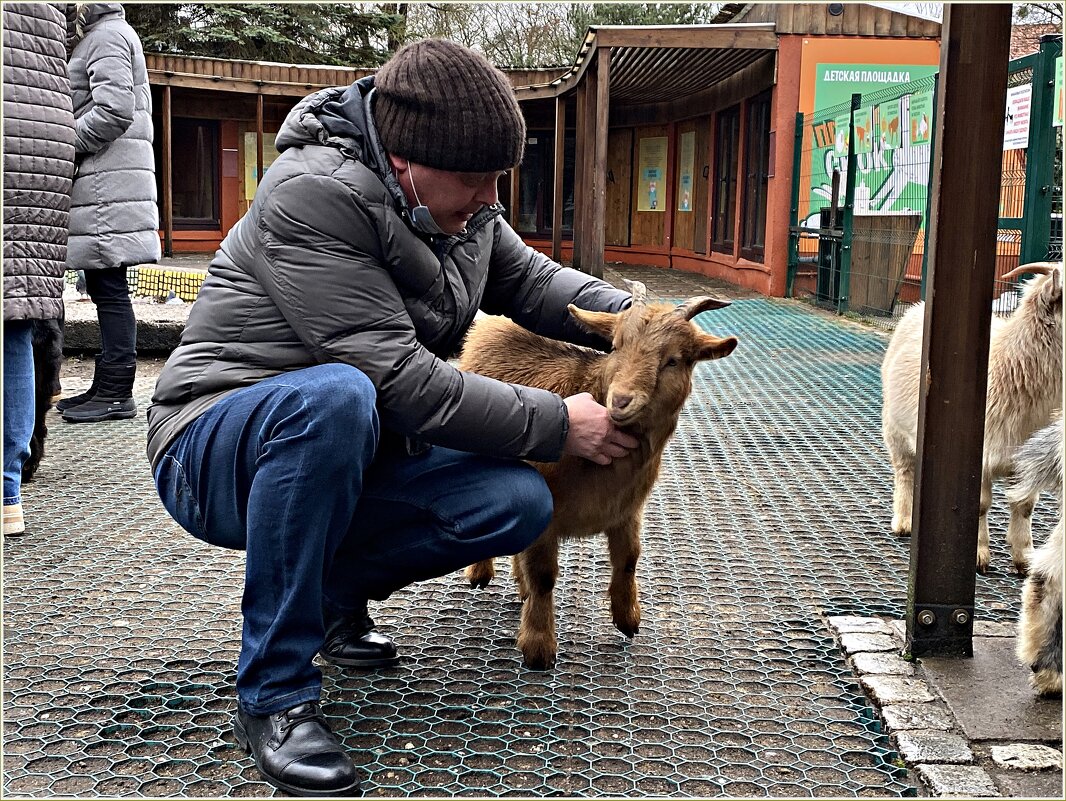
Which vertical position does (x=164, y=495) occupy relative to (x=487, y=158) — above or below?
A: below

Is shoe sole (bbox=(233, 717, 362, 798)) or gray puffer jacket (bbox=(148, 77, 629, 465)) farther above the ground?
gray puffer jacket (bbox=(148, 77, 629, 465))

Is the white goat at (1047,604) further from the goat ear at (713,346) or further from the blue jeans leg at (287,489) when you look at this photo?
the blue jeans leg at (287,489)

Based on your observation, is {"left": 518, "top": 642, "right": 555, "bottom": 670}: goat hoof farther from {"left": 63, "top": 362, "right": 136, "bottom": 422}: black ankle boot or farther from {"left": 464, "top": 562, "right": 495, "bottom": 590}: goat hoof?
{"left": 63, "top": 362, "right": 136, "bottom": 422}: black ankle boot

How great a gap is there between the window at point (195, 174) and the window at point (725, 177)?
10438mm

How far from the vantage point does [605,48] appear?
44.1 ft

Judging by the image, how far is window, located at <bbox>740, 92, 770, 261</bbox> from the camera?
15734 mm

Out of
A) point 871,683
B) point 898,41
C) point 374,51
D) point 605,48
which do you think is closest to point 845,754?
point 871,683

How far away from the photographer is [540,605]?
3209mm

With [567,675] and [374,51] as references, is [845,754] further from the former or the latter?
[374,51]

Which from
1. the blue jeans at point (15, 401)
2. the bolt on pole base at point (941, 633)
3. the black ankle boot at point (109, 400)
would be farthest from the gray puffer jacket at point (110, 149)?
the bolt on pole base at point (941, 633)

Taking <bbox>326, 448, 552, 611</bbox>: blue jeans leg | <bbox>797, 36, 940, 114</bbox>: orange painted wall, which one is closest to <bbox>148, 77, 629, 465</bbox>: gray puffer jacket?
<bbox>326, 448, 552, 611</bbox>: blue jeans leg

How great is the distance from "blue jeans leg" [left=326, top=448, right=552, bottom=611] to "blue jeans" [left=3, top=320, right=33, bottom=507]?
1973 millimetres

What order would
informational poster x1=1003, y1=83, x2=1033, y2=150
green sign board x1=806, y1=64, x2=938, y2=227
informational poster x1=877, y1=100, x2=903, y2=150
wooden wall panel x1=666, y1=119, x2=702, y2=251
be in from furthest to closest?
1. wooden wall panel x1=666, y1=119, x2=702, y2=251
2. informational poster x1=877, y1=100, x2=903, y2=150
3. green sign board x1=806, y1=64, x2=938, y2=227
4. informational poster x1=1003, y1=83, x2=1033, y2=150

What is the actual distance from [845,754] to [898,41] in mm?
13635
